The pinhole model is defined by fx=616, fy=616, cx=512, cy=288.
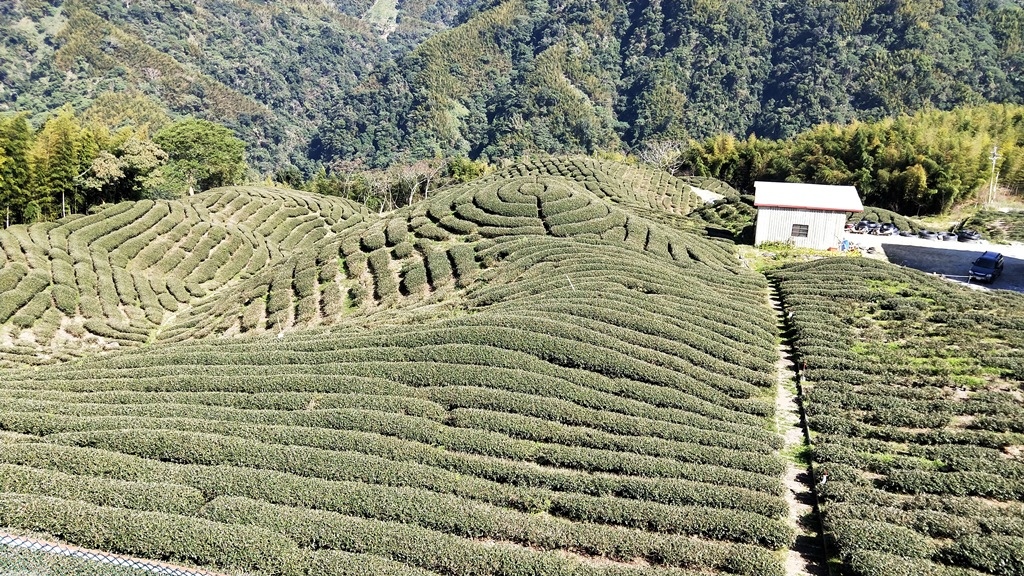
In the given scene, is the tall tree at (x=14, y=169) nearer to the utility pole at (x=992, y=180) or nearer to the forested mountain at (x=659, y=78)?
the utility pole at (x=992, y=180)

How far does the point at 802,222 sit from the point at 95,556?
43.7 metres

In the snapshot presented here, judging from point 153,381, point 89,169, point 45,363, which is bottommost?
point 45,363

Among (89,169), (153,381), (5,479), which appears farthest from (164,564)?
(89,169)

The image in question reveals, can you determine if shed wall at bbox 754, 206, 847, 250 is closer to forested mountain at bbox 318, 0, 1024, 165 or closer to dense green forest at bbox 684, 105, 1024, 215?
dense green forest at bbox 684, 105, 1024, 215

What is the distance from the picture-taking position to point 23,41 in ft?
596

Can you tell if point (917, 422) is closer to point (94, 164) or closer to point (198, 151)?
point (94, 164)

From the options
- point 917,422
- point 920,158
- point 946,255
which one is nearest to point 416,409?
point 917,422

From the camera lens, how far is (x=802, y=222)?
143 feet

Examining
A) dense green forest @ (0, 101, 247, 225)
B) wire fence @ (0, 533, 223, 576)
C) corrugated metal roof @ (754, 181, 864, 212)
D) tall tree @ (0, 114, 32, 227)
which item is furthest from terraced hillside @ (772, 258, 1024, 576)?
tall tree @ (0, 114, 32, 227)

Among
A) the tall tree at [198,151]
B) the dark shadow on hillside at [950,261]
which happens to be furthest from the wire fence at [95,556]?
the tall tree at [198,151]

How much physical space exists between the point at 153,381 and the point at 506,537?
15.9m

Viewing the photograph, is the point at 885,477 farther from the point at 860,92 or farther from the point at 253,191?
the point at 860,92

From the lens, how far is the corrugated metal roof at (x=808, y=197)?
42812mm

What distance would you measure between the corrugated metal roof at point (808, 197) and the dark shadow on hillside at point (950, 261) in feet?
14.6
